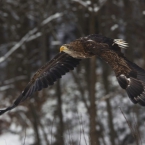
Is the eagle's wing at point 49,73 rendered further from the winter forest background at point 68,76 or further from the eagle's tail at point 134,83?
the winter forest background at point 68,76

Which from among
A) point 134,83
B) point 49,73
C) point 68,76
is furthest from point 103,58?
point 68,76

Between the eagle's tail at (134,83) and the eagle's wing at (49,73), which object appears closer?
the eagle's tail at (134,83)

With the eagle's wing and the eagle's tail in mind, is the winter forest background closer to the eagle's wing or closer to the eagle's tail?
the eagle's wing

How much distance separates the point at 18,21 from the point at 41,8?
2.44m

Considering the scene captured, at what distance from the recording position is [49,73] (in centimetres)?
632

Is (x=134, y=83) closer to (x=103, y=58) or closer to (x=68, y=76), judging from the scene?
(x=103, y=58)

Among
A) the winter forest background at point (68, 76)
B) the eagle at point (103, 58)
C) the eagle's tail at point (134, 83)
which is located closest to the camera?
the eagle's tail at point (134, 83)

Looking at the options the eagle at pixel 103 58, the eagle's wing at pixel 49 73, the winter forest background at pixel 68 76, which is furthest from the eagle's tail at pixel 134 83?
the winter forest background at pixel 68 76

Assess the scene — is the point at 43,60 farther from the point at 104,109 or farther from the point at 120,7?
the point at 104,109

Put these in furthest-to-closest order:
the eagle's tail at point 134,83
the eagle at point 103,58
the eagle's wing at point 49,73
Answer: the eagle's wing at point 49,73, the eagle at point 103,58, the eagle's tail at point 134,83

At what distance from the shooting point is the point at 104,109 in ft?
55.8

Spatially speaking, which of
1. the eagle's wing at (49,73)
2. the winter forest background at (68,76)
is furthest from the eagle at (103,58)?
the winter forest background at (68,76)

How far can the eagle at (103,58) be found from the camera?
519 cm

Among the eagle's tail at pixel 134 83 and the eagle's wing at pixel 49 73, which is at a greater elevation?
the eagle's wing at pixel 49 73
